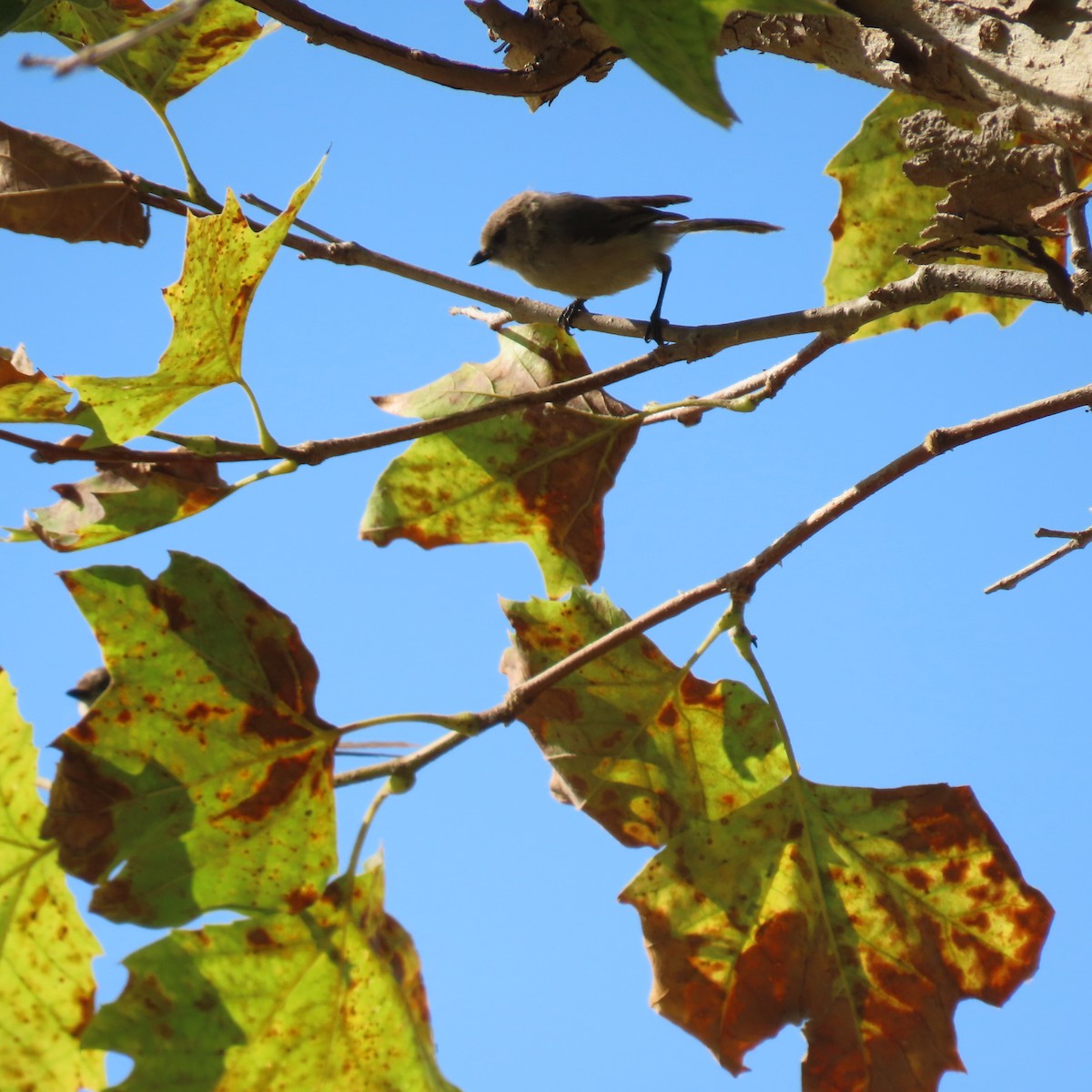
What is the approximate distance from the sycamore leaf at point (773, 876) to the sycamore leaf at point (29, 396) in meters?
0.73

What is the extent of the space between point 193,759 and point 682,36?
1.07m

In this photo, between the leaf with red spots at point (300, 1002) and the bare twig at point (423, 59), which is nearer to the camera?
the leaf with red spots at point (300, 1002)

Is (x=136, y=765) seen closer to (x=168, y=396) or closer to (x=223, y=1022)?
(x=223, y=1022)

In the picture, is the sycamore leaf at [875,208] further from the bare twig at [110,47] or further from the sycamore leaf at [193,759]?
the bare twig at [110,47]

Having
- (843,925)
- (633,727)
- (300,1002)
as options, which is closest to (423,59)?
(633,727)

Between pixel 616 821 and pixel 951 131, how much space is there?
1079 mm

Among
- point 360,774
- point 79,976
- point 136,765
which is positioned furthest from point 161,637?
point 79,976

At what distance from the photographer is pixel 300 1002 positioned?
152cm

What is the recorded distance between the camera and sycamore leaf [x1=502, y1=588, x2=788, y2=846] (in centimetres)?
177

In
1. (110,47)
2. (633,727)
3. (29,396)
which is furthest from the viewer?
(633,727)

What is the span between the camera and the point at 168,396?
5.15 feet

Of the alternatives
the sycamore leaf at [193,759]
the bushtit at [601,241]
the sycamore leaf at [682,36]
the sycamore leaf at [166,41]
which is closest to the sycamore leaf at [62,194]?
the sycamore leaf at [166,41]

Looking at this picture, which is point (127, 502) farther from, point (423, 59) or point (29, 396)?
point (423, 59)

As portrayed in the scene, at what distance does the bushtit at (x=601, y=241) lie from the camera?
155 inches
